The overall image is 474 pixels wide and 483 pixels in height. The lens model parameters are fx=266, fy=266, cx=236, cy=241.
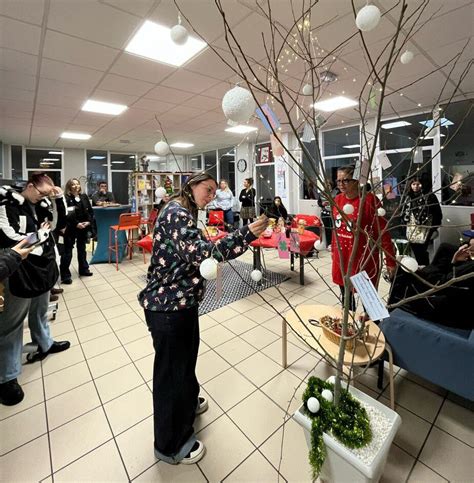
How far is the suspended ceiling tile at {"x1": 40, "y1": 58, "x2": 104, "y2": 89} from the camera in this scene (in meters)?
2.95

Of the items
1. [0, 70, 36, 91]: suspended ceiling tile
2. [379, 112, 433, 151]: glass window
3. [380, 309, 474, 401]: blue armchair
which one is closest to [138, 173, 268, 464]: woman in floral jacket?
[380, 309, 474, 401]: blue armchair

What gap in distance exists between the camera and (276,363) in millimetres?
2115

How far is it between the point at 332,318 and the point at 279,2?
240cm

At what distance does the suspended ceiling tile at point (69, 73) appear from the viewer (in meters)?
2.95

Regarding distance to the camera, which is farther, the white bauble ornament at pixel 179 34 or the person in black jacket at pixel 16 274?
the person in black jacket at pixel 16 274

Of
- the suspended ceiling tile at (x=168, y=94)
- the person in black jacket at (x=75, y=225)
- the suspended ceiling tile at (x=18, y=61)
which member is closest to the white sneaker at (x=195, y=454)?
the person in black jacket at (x=75, y=225)

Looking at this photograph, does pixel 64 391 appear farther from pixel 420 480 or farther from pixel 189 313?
pixel 420 480

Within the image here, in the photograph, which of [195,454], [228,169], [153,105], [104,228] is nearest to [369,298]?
A: [195,454]

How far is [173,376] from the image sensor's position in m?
1.27

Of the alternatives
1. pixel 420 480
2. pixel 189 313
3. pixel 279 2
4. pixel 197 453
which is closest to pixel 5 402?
pixel 197 453

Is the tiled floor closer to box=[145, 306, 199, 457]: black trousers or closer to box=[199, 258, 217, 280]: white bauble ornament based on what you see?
box=[145, 306, 199, 457]: black trousers

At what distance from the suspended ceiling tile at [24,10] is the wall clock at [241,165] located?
6.50 m

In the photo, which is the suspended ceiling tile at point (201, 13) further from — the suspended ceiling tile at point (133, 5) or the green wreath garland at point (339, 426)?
the green wreath garland at point (339, 426)

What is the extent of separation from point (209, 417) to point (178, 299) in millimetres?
937
